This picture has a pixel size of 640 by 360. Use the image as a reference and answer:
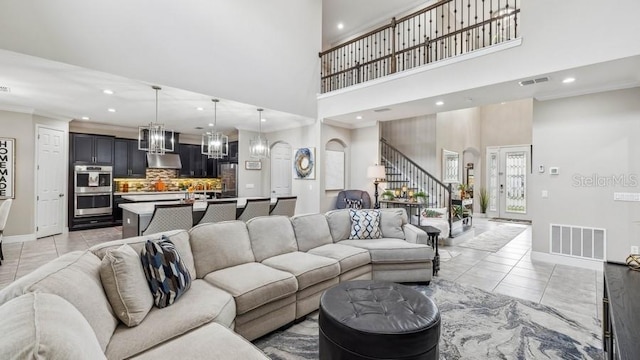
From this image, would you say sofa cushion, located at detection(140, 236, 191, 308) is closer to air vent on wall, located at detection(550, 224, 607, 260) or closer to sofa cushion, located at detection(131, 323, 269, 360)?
sofa cushion, located at detection(131, 323, 269, 360)

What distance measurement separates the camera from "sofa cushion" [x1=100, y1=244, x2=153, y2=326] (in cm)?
171

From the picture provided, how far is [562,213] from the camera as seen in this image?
4527mm

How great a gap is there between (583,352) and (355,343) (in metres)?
1.96

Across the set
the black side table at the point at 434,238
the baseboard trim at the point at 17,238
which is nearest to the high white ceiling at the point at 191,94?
the black side table at the point at 434,238

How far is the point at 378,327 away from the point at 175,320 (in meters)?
1.26

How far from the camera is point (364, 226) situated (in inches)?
157

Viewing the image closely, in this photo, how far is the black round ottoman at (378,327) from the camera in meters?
1.71

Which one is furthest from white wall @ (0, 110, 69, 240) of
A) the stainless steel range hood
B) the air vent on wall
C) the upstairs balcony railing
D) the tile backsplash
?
the air vent on wall

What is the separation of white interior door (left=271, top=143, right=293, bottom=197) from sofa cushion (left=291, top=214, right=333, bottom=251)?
4329 millimetres

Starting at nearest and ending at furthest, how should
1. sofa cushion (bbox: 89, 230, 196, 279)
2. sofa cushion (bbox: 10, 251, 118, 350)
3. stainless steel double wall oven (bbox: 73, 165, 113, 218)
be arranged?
sofa cushion (bbox: 10, 251, 118, 350) < sofa cushion (bbox: 89, 230, 196, 279) < stainless steel double wall oven (bbox: 73, 165, 113, 218)

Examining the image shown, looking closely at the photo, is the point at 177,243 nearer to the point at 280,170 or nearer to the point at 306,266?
the point at 306,266

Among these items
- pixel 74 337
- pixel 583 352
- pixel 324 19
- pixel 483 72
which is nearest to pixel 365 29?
pixel 324 19

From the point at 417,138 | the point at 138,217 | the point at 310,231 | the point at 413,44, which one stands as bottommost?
the point at 310,231

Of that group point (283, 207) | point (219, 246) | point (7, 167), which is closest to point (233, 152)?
point (283, 207)
